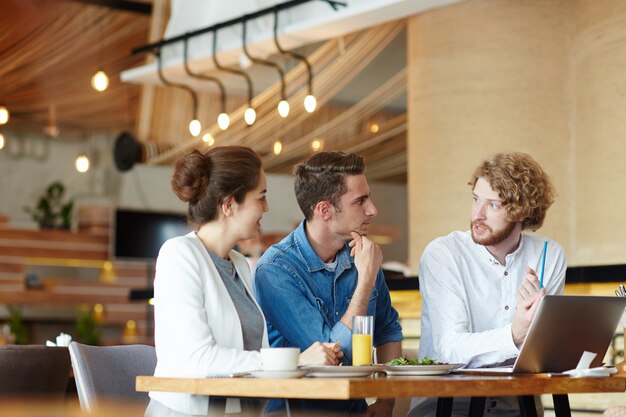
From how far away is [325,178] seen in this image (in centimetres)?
313

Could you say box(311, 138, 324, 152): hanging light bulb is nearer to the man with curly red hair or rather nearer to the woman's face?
the man with curly red hair

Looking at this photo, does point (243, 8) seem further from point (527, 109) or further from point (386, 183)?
point (386, 183)

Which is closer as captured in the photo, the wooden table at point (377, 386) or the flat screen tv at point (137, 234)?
the wooden table at point (377, 386)

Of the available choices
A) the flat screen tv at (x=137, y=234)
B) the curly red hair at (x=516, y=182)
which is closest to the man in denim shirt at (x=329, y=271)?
the curly red hair at (x=516, y=182)

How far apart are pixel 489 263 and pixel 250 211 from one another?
2.47ft

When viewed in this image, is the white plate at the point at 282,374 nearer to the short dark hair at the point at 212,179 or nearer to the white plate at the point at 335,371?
the white plate at the point at 335,371

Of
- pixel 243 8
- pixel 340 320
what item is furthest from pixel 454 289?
pixel 243 8

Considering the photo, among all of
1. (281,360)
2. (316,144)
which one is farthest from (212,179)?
(316,144)

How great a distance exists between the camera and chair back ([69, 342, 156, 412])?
9.32ft

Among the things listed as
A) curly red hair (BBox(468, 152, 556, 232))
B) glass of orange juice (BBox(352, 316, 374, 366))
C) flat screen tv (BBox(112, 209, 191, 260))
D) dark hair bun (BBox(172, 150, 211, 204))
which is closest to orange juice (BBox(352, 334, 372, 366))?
glass of orange juice (BBox(352, 316, 374, 366))

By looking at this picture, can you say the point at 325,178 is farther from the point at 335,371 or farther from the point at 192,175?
the point at 335,371

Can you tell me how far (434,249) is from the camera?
307cm

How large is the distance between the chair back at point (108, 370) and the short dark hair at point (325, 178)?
0.66 meters

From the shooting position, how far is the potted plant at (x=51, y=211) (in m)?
12.9
